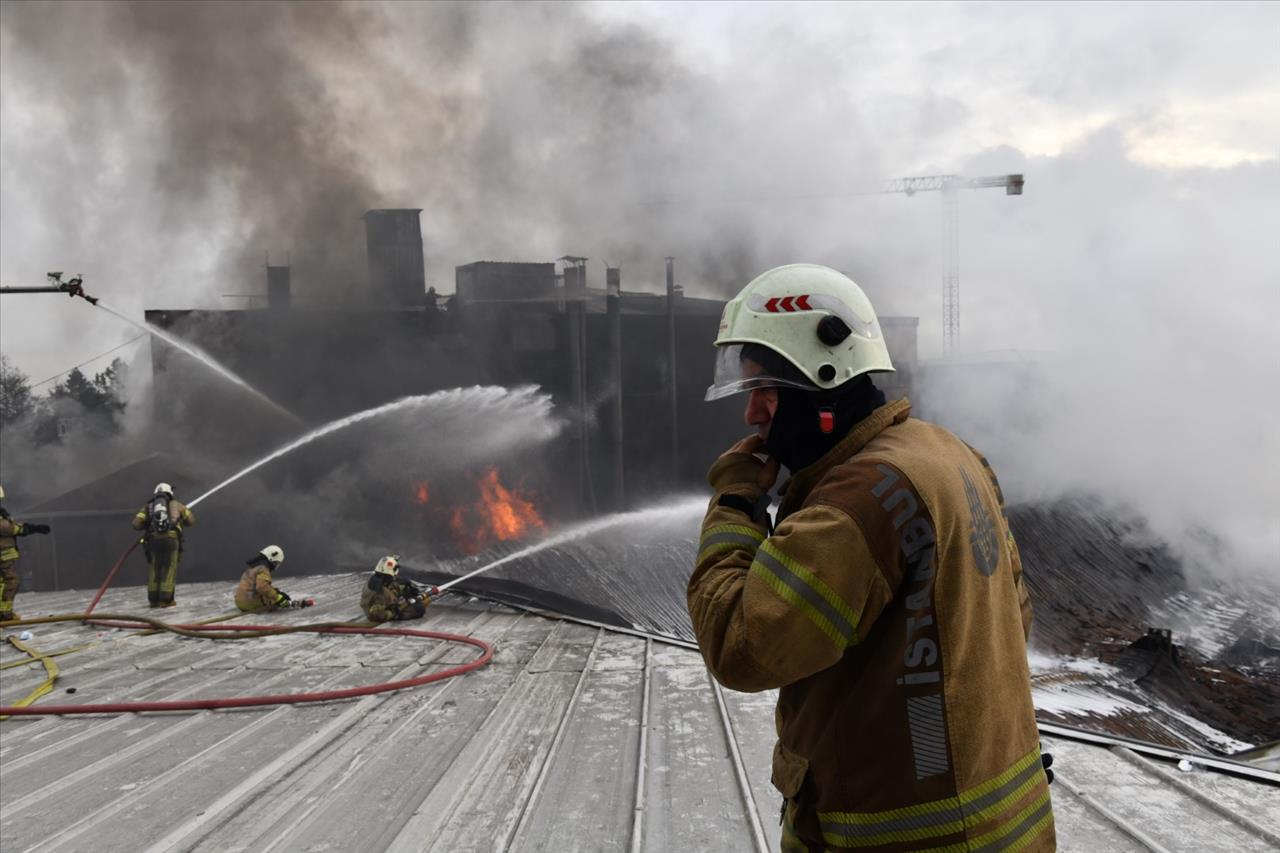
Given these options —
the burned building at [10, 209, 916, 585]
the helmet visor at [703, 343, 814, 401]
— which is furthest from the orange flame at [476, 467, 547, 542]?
the helmet visor at [703, 343, 814, 401]

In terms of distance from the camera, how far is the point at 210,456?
18.6m

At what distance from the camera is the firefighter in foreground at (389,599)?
26.5ft

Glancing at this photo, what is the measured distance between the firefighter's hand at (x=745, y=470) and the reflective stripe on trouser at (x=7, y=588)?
990cm

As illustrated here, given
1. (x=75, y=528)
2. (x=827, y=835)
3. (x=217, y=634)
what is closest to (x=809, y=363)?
(x=827, y=835)

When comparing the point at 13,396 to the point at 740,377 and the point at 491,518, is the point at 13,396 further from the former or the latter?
the point at 740,377

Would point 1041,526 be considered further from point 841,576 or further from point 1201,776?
point 841,576

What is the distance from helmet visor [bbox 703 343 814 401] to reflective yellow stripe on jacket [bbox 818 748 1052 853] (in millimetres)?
754

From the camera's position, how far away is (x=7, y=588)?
29.9 feet

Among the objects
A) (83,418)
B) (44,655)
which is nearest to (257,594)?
(44,655)

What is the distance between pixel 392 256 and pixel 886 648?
2104 cm

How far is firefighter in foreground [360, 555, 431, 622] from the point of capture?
807cm

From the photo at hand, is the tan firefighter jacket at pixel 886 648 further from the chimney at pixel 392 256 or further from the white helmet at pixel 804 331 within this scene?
the chimney at pixel 392 256

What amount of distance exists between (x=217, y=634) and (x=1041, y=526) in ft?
42.2

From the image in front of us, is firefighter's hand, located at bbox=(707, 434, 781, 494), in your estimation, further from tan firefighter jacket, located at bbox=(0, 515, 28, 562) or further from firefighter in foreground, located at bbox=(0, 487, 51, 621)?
tan firefighter jacket, located at bbox=(0, 515, 28, 562)
